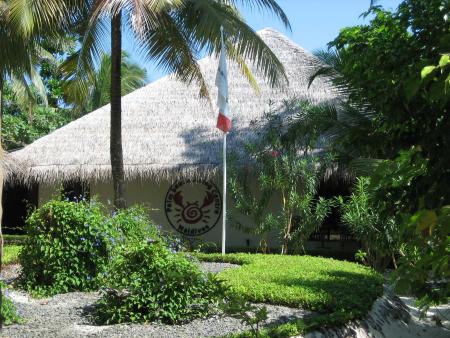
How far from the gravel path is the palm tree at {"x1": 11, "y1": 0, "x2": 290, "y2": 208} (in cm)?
382

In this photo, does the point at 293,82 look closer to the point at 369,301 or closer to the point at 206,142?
the point at 206,142

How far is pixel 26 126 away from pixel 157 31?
12047 mm

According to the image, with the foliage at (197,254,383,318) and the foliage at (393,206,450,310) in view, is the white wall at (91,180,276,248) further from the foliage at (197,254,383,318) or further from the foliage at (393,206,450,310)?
the foliage at (393,206,450,310)

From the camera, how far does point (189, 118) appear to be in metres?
16.0

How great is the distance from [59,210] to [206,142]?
23.3ft

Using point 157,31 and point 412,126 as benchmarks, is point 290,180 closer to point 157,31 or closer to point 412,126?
point 157,31

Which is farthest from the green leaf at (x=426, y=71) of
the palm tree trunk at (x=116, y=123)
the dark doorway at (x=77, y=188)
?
the dark doorway at (x=77, y=188)

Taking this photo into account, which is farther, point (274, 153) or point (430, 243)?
point (274, 153)

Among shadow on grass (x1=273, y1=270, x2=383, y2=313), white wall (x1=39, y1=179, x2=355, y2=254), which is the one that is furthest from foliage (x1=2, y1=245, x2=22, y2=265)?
shadow on grass (x1=273, y1=270, x2=383, y2=313)

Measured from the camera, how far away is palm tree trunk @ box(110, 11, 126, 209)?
10672 millimetres

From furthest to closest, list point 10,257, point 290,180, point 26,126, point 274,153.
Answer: point 26,126 < point 274,153 < point 290,180 < point 10,257

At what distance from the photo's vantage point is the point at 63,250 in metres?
7.81

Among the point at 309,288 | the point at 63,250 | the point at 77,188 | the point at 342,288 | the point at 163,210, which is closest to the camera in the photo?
the point at 309,288

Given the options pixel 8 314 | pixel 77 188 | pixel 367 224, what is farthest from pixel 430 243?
pixel 77 188
